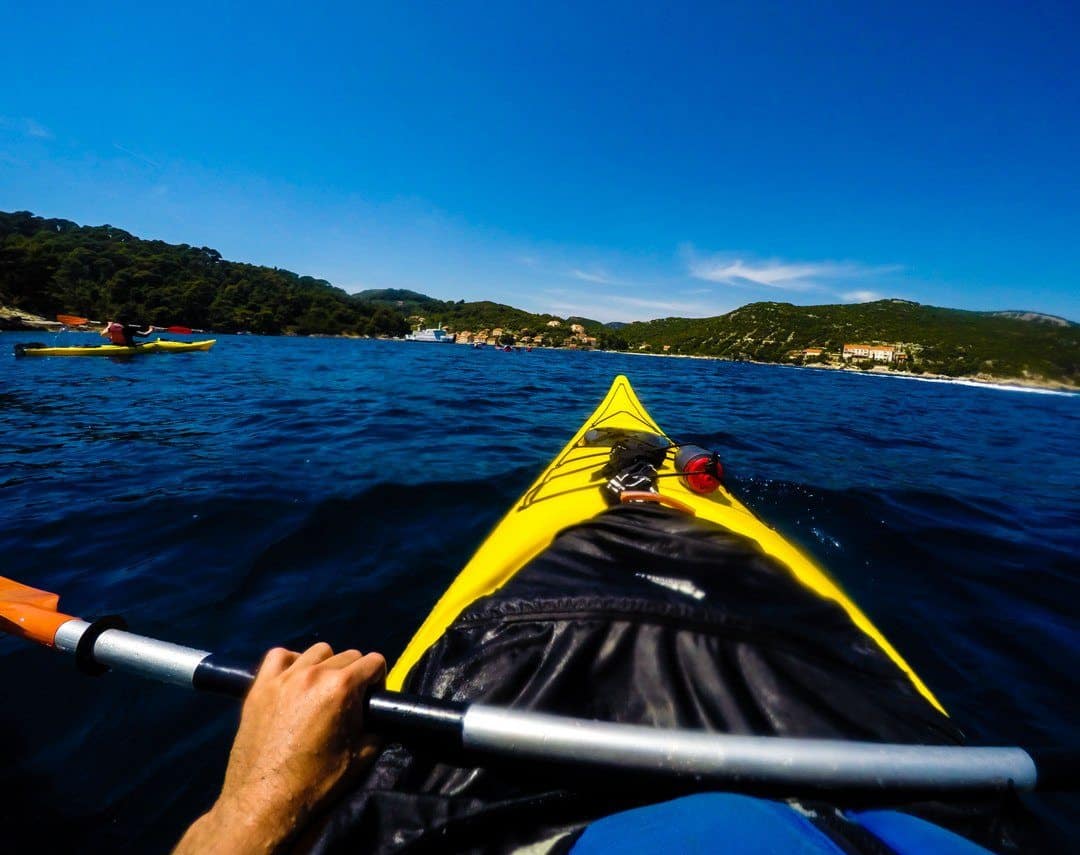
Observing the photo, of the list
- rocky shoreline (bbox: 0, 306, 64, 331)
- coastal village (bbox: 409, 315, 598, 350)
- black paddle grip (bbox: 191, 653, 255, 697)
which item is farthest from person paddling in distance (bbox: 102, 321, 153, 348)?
coastal village (bbox: 409, 315, 598, 350)

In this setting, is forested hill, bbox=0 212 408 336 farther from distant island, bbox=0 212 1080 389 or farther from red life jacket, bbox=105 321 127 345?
red life jacket, bbox=105 321 127 345

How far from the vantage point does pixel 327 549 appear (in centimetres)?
319

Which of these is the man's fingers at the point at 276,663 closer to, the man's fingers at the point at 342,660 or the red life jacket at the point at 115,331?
the man's fingers at the point at 342,660

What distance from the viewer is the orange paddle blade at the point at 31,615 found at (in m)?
1.43

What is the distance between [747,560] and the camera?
1.66 m

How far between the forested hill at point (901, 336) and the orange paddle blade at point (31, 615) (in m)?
68.1

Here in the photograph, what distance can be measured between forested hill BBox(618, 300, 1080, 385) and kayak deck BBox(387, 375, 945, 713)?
214 ft

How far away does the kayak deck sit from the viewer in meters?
1.59

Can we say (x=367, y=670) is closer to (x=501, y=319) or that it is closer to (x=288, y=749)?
(x=288, y=749)

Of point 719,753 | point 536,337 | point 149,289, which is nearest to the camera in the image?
point 719,753

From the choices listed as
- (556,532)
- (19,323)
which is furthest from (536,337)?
(556,532)

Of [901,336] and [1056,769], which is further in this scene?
[901,336]

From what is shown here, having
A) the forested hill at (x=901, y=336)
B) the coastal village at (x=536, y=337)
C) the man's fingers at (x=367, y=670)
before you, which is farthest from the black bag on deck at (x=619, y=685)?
the coastal village at (x=536, y=337)

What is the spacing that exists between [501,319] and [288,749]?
9270 centimetres
